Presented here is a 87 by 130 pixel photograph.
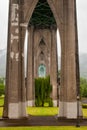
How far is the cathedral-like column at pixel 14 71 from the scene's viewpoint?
32.7 meters

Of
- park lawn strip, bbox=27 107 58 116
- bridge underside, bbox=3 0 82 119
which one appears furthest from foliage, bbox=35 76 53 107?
bridge underside, bbox=3 0 82 119

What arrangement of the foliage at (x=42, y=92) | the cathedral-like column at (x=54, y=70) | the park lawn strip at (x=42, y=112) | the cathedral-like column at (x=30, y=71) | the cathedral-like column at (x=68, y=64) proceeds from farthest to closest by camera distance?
1. the cathedral-like column at (x=54, y=70)
2. the foliage at (x=42, y=92)
3. the cathedral-like column at (x=30, y=71)
4. the park lawn strip at (x=42, y=112)
5. the cathedral-like column at (x=68, y=64)

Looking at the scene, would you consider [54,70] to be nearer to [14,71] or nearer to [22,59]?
[22,59]

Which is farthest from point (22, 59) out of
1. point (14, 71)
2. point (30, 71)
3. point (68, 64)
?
point (30, 71)

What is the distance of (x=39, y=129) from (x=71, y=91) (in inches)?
447

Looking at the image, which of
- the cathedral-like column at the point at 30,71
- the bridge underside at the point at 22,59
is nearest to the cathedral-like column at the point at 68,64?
the bridge underside at the point at 22,59

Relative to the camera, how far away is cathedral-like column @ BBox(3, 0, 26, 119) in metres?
32.7

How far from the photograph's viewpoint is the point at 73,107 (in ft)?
107

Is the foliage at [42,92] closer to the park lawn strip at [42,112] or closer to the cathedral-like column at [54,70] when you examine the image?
the cathedral-like column at [54,70]

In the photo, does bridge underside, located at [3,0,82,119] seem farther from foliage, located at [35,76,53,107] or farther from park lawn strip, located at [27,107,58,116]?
foliage, located at [35,76,53,107]

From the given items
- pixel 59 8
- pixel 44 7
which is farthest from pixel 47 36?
pixel 59 8

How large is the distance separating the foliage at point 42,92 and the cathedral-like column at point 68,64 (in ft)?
70.6

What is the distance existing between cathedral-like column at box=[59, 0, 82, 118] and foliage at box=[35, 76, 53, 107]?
70.6 feet

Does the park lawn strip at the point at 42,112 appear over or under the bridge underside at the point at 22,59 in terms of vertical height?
under
